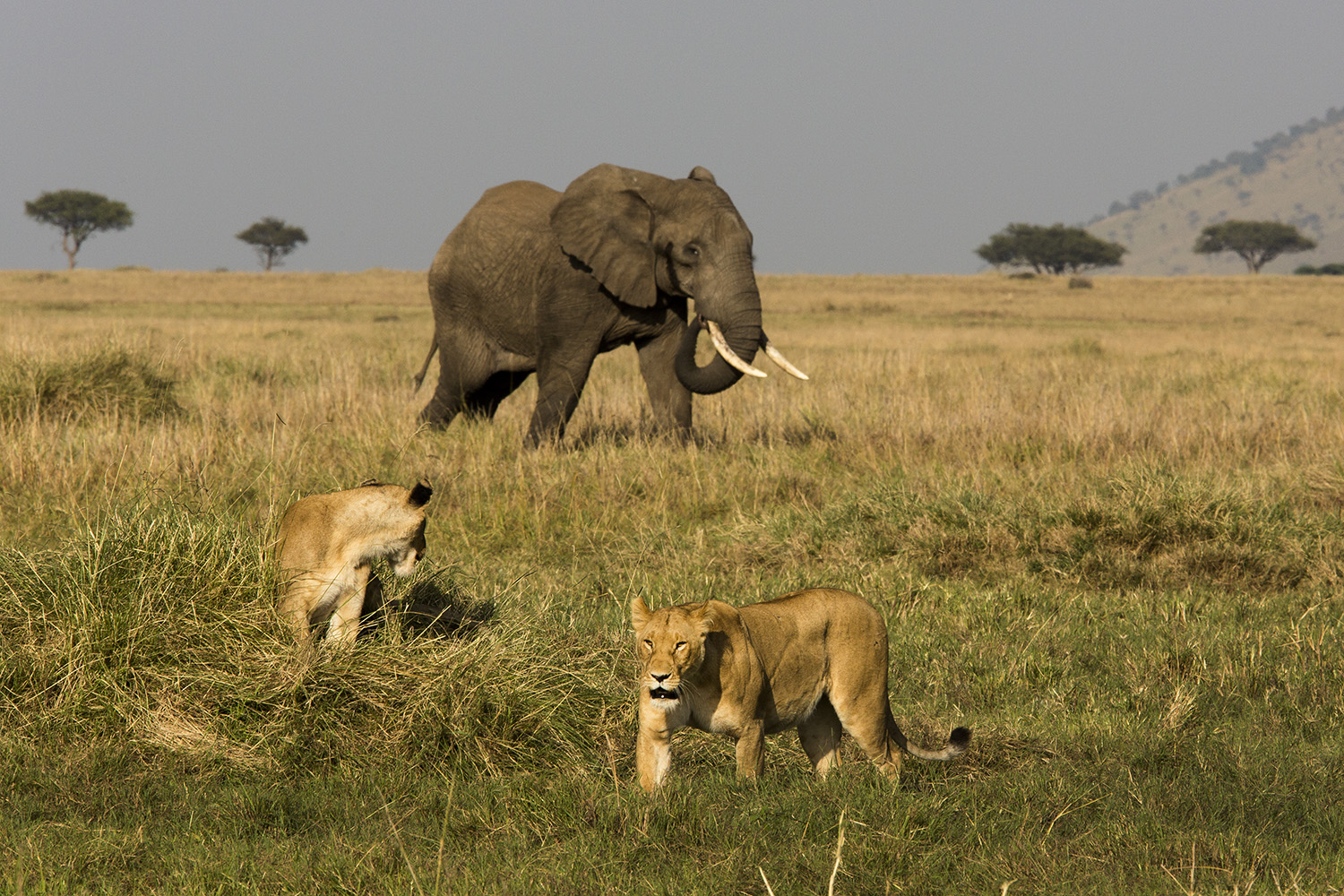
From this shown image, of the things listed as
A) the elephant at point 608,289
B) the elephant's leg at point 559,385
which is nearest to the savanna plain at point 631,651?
the elephant's leg at point 559,385

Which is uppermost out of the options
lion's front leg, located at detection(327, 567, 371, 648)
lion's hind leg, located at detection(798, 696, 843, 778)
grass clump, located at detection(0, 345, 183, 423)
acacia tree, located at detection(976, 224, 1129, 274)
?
acacia tree, located at detection(976, 224, 1129, 274)

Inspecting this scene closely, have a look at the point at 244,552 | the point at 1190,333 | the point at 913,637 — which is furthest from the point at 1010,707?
the point at 1190,333

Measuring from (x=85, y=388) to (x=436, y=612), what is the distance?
7.03 metres

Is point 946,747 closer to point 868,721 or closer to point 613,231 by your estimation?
point 868,721

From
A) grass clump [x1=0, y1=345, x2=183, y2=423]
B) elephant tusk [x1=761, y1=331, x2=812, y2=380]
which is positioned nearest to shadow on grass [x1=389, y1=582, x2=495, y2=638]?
elephant tusk [x1=761, y1=331, x2=812, y2=380]

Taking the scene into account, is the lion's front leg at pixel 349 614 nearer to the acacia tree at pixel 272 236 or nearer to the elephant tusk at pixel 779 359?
the elephant tusk at pixel 779 359

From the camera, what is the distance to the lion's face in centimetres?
316

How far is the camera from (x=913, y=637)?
562 cm

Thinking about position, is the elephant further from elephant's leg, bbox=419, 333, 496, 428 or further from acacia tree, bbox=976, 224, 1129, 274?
acacia tree, bbox=976, 224, 1129, 274

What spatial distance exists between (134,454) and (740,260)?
14.6ft

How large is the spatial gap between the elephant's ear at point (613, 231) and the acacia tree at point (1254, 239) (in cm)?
8118

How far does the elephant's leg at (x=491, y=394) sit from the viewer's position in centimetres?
1107

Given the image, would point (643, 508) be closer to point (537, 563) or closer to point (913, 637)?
point (537, 563)

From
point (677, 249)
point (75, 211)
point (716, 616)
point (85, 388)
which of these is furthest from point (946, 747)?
point (75, 211)
